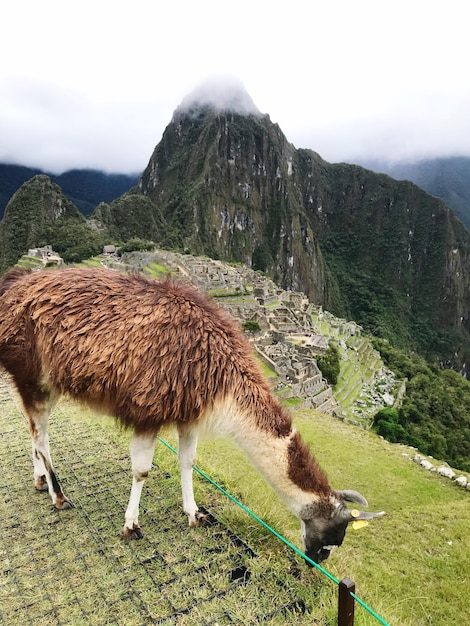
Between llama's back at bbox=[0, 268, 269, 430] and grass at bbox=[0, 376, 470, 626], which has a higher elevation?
llama's back at bbox=[0, 268, 269, 430]

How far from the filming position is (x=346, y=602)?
200cm

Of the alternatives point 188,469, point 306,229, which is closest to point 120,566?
point 188,469

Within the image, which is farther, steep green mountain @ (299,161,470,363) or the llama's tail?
steep green mountain @ (299,161,470,363)

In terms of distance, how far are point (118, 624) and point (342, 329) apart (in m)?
38.6

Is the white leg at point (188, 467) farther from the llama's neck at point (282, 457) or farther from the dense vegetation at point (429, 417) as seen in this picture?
the dense vegetation at point (429, 417)

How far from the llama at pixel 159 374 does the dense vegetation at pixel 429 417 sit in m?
17.0

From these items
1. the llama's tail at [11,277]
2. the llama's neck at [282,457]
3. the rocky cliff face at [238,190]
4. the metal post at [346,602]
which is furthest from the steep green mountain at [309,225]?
the metal post at [346,602]

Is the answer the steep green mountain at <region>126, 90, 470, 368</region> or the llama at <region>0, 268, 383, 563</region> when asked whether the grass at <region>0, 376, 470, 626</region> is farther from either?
the steep green mountain at <region>126, 90, 470, 368</region>

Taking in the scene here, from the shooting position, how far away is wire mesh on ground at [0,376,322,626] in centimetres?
229

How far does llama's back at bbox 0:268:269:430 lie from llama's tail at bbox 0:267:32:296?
0.75 ft

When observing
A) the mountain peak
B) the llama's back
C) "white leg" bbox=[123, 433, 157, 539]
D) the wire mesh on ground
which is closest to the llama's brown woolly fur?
the llama's back

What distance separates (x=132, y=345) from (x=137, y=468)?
2.65ft

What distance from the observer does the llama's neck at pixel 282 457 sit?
8.32 ft

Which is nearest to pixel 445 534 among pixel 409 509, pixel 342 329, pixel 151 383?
pixel 409 509
